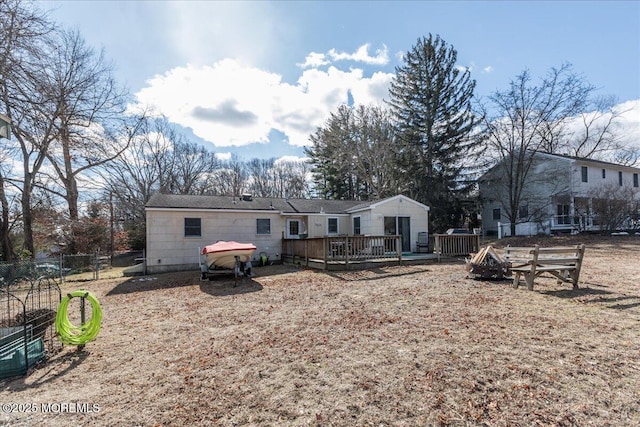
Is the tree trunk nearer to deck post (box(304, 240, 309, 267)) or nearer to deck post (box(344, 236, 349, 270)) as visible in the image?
deck post (box(304, 240, 309, 267))

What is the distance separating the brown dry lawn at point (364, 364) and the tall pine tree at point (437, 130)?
744 inches

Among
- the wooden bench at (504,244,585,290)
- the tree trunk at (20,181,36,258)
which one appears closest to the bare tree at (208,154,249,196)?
the tree trunk at (20,181,36,258)

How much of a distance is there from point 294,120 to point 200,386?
31.3 m

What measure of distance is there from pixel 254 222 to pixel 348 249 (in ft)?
18.3

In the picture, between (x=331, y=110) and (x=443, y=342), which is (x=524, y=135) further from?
(x=443, y=342)

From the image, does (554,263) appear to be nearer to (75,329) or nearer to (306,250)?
(306,250)

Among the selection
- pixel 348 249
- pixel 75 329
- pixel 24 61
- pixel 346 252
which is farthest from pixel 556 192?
pixel 24 61

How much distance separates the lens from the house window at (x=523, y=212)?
23.4m

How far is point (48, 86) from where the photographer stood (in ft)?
29.2

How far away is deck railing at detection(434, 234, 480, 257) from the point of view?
13820mm

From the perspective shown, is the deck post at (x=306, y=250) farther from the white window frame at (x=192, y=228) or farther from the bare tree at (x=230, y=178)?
the bare tree at (x=230, y=178)

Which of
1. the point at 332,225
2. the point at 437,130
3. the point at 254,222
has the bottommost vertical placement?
the point at 332,225

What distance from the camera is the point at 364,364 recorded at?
3629 mm

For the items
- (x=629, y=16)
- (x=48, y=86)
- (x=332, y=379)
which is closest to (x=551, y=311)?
(x=332, y=379)
